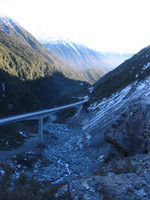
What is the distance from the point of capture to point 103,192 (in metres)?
8.92

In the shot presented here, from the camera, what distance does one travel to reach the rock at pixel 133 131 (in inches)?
622

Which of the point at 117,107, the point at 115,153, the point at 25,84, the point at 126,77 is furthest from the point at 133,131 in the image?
the point at 25,84

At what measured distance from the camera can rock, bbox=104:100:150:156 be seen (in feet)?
51.9

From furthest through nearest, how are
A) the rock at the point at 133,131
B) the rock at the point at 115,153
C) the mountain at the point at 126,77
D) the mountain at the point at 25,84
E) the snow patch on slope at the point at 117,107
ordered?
the mountain at the point at 25,84 → the mountain at the point at 126,77 → the snow patch on slope at the point at 117,107 → the rock at the point at 115,153 → the rock at the point at 133,131

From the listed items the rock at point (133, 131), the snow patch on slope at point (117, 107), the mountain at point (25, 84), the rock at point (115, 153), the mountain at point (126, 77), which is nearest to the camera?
the rock at point (133, 131)

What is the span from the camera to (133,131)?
16.7 metres

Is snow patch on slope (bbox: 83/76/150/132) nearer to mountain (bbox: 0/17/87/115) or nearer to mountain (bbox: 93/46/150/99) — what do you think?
mountain (bbox: 93/46/150/99)

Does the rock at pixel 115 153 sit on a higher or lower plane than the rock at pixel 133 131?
lower

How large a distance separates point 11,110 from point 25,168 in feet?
221

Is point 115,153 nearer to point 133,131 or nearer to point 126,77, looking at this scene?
point 133,131

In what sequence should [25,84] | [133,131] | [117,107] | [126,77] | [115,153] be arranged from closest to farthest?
[133,131] → [115,153] → [117,107] → [126,77] → [25,84]

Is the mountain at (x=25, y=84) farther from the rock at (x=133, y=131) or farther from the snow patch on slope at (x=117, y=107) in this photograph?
the rock at (x=133, y=131)

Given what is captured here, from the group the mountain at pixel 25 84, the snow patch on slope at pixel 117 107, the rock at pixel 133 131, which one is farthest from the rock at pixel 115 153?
the mountain at pixel 25 84

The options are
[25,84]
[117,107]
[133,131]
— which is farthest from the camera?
[25,84]
